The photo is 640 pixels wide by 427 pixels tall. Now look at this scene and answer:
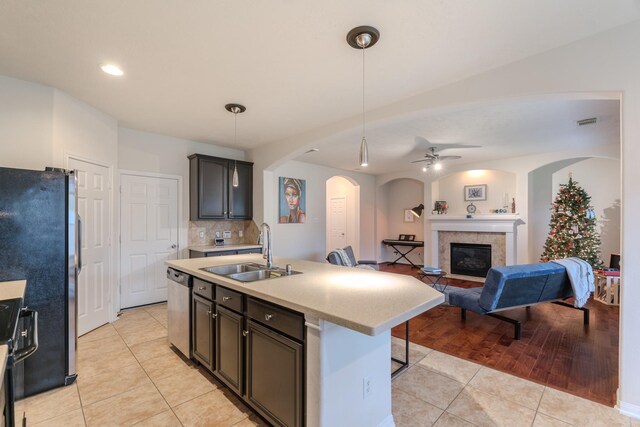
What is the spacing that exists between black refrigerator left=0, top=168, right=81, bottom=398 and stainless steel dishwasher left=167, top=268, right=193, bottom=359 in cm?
73

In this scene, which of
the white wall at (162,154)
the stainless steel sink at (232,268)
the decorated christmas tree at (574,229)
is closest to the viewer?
the stainless steel sink at (232,268)

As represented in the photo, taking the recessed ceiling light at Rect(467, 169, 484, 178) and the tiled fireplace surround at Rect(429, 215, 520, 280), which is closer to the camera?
the tiled fireplace surround at Rect(429, 215, 520, 280)

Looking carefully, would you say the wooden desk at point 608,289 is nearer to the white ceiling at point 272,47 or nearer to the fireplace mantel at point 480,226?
the fireplace mantel at point 480,226

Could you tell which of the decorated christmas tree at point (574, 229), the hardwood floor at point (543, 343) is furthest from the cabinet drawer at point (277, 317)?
the decorated christmas tree at point (574, 229)

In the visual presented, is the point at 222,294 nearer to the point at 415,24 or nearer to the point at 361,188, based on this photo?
the point at 415,24

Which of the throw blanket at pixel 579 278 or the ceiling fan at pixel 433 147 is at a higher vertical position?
the ceiling fan at pixel 433 147

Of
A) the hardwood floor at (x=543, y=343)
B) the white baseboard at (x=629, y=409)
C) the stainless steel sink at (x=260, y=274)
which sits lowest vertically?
the hardwood floor at (x=543, y=343)

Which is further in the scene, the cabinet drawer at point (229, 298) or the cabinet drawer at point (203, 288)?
the cabinet drawer at point (203, 288)

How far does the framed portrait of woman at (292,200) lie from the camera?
234 inches

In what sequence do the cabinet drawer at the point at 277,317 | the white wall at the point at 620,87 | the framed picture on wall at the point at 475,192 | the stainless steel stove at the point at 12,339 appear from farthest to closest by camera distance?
the framed picture on wall at the point at 475,192, the white wall at the point at 620,87, the cabinet drawer at the point at 277,317, the stainless steel stove at the point at 12,339

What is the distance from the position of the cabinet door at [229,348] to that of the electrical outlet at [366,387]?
2.79 feet

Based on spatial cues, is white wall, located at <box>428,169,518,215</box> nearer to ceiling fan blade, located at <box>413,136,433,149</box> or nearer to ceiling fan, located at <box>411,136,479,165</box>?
ceiling fan, located at <box>411,136,479,165</box>

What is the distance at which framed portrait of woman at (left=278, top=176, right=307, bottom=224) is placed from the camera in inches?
234

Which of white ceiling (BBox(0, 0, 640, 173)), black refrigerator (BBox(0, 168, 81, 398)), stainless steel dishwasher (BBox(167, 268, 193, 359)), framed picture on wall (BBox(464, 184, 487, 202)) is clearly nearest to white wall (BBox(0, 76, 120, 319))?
white ceiling (BBox(0, 0, 640, 173))
